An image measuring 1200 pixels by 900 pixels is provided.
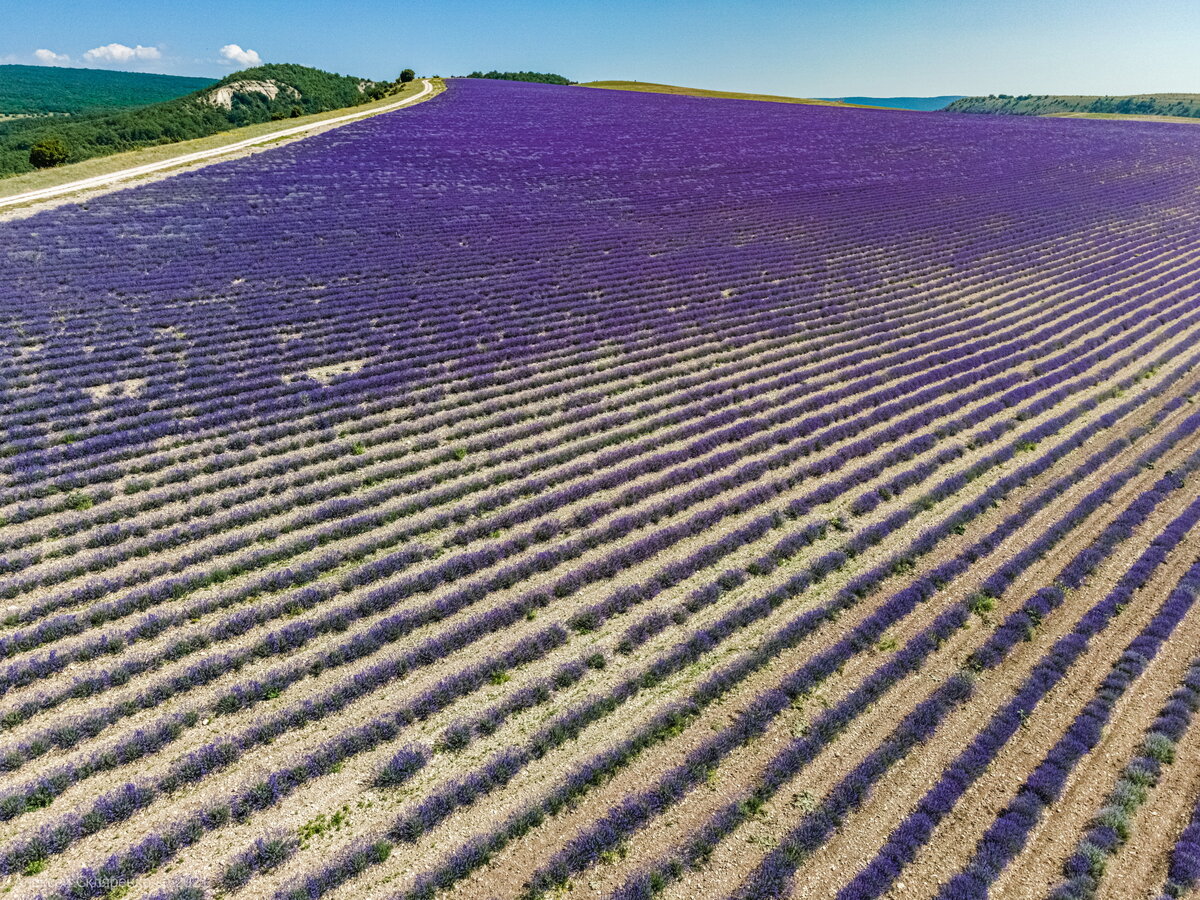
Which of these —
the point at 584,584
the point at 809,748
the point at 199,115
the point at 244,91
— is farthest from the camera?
the point at 244,91

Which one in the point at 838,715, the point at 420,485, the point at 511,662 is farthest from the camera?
the point at 420,485

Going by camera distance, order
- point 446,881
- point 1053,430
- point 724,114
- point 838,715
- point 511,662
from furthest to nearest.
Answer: point 724,114 < point 1053,430 < point 511,662 < point 838,715 < point 446,881

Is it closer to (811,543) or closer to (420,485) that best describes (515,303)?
(420,485)

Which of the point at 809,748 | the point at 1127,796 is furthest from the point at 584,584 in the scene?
the point at 1127,796

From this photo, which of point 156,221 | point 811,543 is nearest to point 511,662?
point 811,543

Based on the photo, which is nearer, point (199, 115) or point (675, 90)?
point (199, 115)

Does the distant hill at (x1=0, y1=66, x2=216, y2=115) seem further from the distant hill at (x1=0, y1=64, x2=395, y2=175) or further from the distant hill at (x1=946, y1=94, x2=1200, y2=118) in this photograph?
the distant hill at (x1=946, y1=94, x2=1200, y2=118)

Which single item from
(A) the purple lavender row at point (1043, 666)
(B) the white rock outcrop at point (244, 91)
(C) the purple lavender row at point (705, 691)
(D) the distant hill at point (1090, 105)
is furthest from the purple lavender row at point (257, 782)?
(D) the distant hill at point (1090, 105)

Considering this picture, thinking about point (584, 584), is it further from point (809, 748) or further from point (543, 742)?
point (809, 748)
